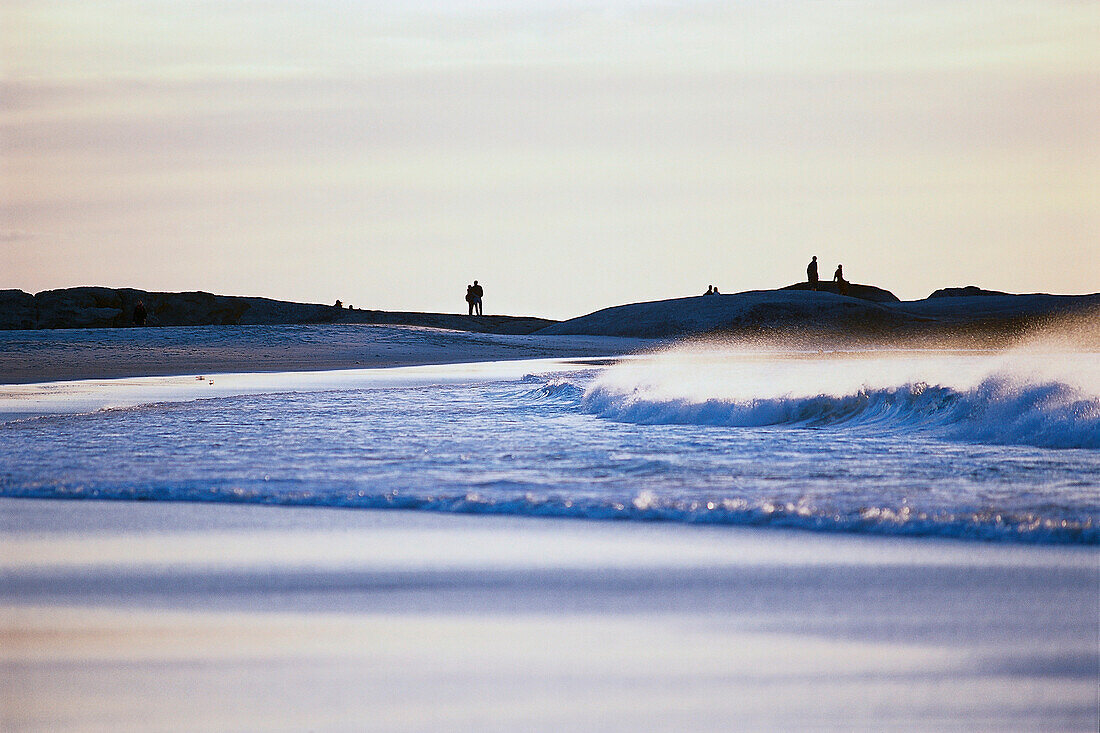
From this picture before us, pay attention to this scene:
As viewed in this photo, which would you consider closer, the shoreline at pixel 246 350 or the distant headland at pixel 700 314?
the shoreline at pixel 246 350

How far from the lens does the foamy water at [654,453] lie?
14.5 ft

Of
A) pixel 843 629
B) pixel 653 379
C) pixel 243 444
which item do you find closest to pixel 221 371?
pixel 653 379

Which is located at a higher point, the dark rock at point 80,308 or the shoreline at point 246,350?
the dark rock at point 80,308

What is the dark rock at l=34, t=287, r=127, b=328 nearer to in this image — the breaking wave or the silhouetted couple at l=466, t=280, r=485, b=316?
the silhouetted couple at l=466, t=280, r=485, b=316

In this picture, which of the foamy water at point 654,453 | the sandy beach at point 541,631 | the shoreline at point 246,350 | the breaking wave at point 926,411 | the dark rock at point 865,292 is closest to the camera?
the sandy beach at point 541,631

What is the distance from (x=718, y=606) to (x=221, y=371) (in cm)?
1534

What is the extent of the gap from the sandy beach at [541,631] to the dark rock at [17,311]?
41768mm

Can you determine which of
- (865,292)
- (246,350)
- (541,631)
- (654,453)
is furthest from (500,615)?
(865,292)

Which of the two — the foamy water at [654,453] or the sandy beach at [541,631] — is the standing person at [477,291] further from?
the sandy beach at [541,631]

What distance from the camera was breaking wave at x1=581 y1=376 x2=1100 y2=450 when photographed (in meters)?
6.75

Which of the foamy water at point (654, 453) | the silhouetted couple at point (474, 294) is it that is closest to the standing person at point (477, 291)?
the silhouetted couple at point (474, 294)

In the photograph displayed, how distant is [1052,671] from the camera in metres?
2.48

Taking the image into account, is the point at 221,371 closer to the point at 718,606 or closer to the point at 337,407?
the point at 337,407

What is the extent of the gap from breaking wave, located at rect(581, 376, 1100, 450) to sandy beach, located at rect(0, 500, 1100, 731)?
3340 mm
